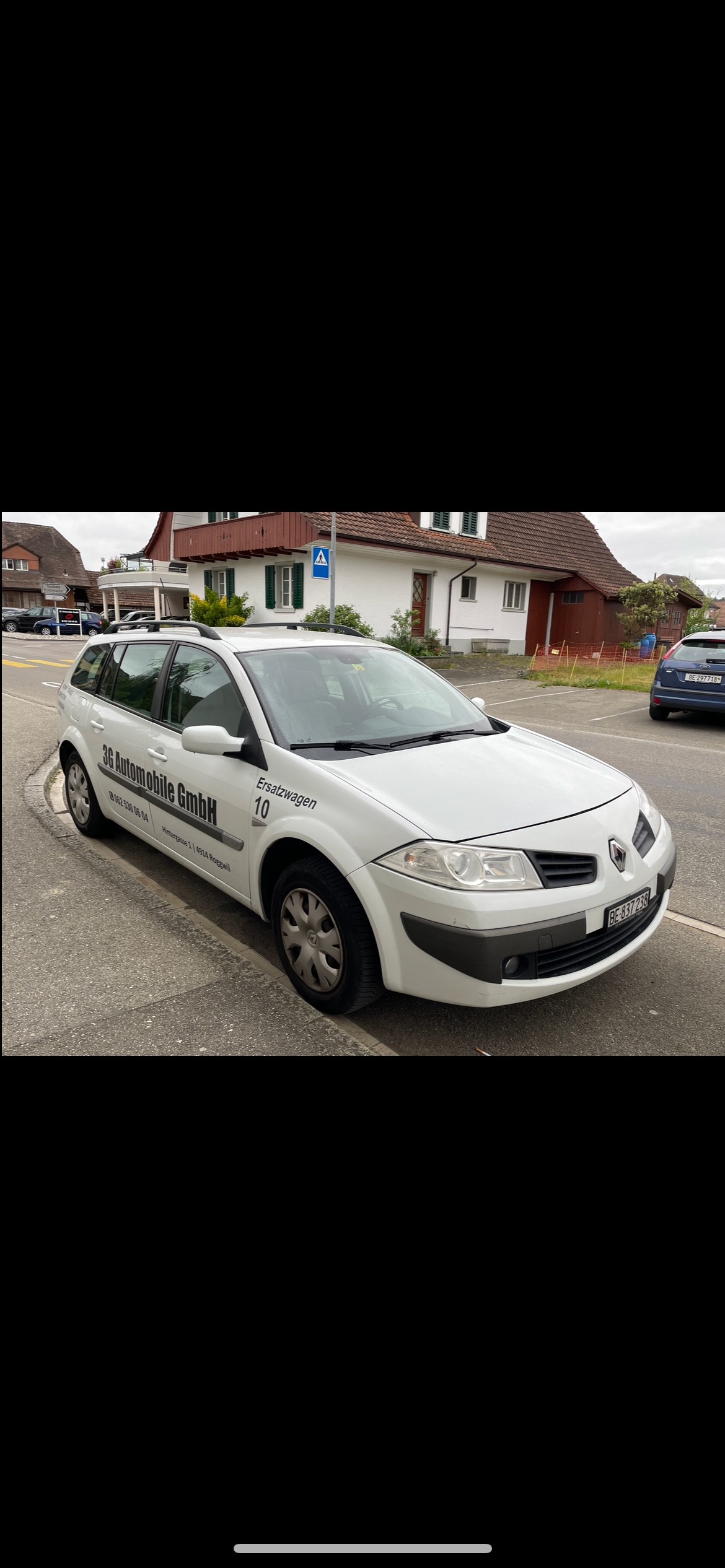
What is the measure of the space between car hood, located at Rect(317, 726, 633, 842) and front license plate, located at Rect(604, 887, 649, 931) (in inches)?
16.0

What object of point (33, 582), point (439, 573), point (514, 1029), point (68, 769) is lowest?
point (514, 1029)

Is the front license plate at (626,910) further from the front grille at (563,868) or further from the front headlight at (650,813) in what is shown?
the front headlight at (650,813)

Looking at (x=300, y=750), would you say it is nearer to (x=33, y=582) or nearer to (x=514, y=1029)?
(x=514, y=1029)

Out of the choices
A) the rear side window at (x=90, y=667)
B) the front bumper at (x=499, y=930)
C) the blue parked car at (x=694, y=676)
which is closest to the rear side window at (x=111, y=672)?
the rear side window at (x=90, y=667)

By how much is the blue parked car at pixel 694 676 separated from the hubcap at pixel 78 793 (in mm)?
8940

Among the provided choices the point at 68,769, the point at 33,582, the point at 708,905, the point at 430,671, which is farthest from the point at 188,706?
the point at 708,905

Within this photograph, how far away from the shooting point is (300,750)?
3.52 meters

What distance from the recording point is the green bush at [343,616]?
55.5 ft

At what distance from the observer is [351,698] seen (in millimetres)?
4109

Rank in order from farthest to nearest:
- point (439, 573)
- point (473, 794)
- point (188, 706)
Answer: point (439, 573)
point (188, 706)
point (473, 794)

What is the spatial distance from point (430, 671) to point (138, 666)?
72.8 inches

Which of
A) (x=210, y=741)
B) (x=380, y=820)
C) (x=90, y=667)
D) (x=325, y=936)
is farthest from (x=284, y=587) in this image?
(x=380, y=820)

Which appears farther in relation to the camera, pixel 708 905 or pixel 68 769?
pixel 68 769
